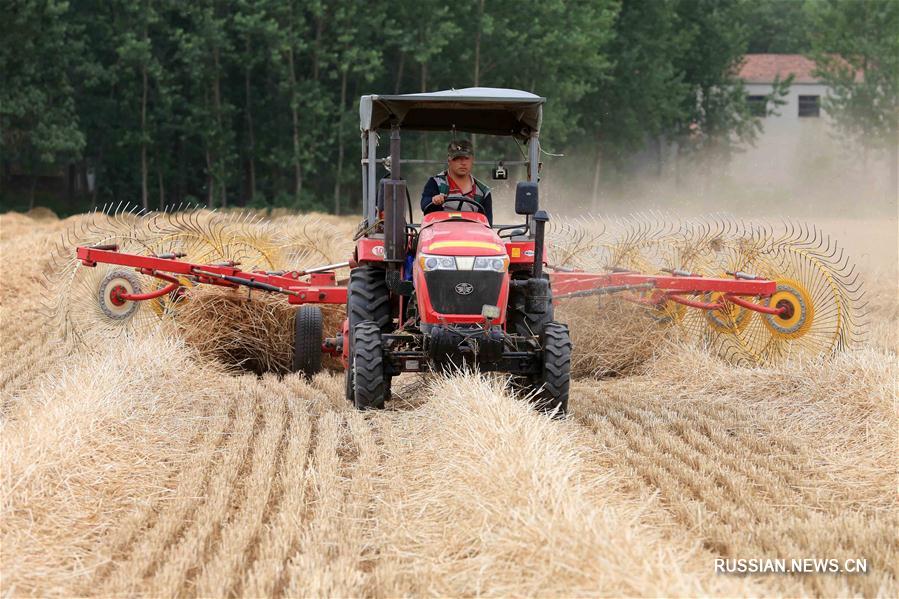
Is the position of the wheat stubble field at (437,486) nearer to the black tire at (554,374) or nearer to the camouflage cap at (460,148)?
the black tire at (554,374)

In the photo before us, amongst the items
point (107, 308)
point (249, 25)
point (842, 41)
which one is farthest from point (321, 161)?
point (107, 308)

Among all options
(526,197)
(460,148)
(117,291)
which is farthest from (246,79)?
(526,197)

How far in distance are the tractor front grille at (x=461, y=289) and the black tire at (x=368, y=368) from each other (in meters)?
0.53

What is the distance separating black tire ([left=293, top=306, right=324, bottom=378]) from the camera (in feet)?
31.2

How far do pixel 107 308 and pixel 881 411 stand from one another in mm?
6529

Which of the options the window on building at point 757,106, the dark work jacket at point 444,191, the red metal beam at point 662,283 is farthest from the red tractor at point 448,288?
the window on building at point 757,106

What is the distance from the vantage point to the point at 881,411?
728 centimetres

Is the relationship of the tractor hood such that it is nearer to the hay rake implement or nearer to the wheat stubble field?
the hay rake implement

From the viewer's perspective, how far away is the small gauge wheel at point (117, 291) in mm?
10273

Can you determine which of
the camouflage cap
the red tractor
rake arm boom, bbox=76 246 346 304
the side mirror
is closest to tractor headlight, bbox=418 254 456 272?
the red tractor

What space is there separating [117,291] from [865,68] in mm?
41755

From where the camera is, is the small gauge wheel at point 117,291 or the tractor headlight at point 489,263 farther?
the small gauge wheel at point 117,291

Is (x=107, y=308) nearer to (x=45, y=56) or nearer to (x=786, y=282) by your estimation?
(x=786, y=282)

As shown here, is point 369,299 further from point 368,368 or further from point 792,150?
point 792,150
